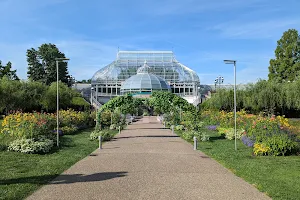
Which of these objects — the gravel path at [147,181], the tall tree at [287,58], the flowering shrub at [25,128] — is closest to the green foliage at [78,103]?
the tall tree at [287,58]

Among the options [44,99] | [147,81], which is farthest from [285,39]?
[44,99]

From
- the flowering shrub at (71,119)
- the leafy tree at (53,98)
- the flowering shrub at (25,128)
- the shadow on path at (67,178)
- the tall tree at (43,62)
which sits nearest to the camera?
the shadow on path at (67,178)

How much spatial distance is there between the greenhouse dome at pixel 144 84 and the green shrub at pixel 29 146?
154 ft

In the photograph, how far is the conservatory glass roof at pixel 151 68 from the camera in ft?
229

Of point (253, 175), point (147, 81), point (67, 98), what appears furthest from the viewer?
point (147, 81)

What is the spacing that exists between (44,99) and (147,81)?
30049 mm

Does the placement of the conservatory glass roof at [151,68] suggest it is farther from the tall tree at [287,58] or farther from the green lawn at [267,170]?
the green lawn at [267,170]

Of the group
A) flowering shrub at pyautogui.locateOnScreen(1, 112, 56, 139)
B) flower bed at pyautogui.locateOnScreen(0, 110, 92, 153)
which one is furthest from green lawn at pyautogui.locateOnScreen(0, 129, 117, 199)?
flowering shrub at pyautogui.locateOnScreen(1, 112, 56, 139)

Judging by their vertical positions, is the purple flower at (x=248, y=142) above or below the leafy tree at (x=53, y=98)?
below

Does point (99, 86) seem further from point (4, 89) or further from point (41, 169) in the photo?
point (41, 169)

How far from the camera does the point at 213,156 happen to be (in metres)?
13.2

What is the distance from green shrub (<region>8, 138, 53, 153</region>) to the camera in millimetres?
13555

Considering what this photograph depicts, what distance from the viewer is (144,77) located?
64.8 m

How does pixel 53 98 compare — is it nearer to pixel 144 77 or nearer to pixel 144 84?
pixel 144 84
